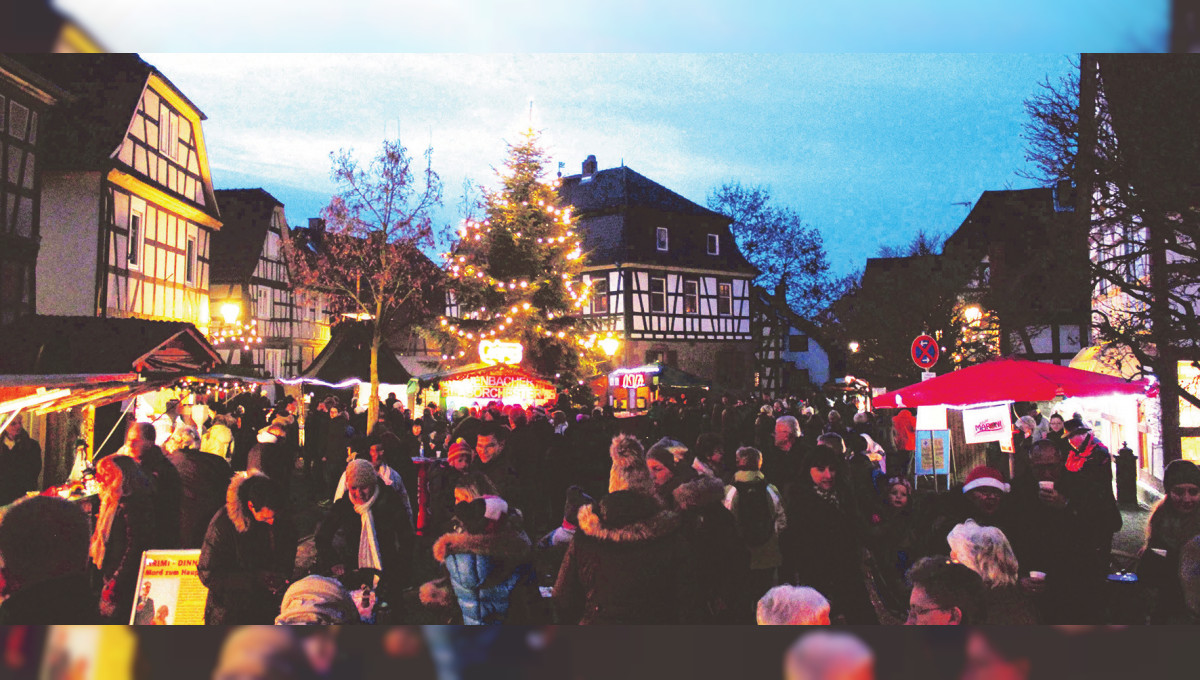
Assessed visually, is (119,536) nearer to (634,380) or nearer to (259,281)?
(634,380)

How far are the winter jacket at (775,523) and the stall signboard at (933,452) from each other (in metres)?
9.60

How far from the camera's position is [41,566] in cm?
354

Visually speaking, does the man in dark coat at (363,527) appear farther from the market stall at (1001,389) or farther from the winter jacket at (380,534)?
the market stall at (1001,389)

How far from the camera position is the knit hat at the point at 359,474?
616 cm

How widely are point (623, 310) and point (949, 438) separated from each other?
87.7ft

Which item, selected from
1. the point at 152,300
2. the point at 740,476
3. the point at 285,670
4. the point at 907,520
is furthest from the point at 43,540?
the point at 152,300

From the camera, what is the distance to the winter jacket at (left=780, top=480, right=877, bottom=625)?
556cm

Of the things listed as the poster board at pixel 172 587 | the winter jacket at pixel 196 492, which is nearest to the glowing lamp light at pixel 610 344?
the winter jacket at pixel 196 492

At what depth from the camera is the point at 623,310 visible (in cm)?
4150

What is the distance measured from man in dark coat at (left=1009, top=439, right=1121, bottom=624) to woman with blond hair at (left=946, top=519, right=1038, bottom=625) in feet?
4.00

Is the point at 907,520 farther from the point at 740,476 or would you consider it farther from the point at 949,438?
the point at 949,438

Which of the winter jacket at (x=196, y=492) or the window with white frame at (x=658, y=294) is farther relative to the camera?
the window with white frame at (x=658, y=294)

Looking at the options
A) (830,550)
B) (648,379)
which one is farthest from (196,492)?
(648,379)

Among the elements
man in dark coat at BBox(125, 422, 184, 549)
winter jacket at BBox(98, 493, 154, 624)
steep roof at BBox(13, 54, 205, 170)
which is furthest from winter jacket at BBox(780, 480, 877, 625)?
steep roof at BBox(13, 54, 205, 170)
